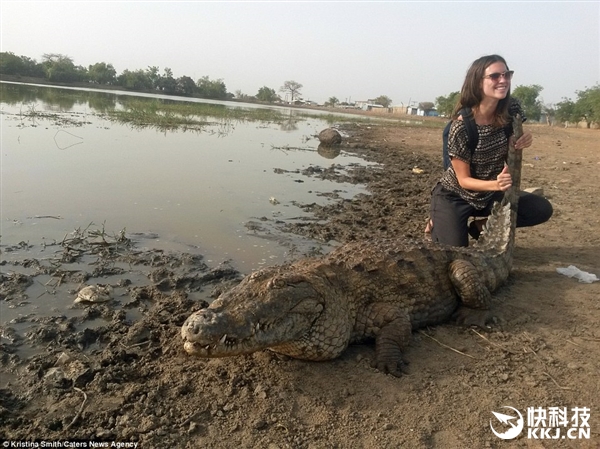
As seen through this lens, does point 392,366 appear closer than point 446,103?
Yes

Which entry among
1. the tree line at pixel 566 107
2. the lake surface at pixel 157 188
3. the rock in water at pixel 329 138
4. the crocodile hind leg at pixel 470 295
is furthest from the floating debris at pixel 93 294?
the tree line at pixel 566 107

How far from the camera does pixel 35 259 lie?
3.94 metres

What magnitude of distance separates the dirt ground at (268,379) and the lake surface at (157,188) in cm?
101

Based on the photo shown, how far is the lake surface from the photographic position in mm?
4867

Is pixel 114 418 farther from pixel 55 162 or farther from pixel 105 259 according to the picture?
pixel 55 162

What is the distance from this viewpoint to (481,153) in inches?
159

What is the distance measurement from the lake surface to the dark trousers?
67.0 inches

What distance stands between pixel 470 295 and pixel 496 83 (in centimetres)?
192

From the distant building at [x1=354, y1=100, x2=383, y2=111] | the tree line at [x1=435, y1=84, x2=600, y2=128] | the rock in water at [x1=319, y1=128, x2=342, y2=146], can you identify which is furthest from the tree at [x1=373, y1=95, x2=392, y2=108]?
the rock in water at [x1=319, y1=128, x2=342, y2=146]

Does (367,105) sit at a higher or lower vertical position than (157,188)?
higher

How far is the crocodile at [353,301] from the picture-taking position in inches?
88.9

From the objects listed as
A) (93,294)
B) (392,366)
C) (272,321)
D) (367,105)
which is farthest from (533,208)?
(367,105)

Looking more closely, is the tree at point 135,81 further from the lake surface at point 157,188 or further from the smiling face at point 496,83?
the smiling face at point 496,83

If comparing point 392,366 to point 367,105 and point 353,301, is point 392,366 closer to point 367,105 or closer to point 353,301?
point 353,301
